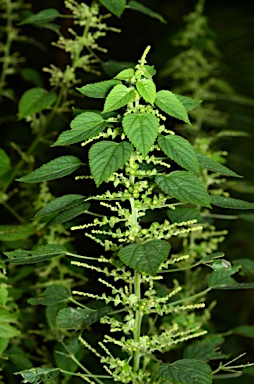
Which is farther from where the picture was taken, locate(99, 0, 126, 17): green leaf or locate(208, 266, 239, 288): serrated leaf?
locate(99, 0, 126, 17): green leaf

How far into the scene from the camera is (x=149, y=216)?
48.3 inches

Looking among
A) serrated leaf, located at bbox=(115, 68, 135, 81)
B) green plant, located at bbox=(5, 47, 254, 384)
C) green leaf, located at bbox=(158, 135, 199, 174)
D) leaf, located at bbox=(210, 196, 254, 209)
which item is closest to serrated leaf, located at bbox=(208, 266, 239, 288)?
green plant, located at bbox=(5, 47, 254, 384)

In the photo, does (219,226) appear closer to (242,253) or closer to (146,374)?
(242,253)

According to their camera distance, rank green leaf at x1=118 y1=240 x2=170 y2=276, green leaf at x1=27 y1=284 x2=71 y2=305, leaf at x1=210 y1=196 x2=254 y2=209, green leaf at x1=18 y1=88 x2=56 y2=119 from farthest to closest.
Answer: green leaf at x1=18 y1=88 x2=56 y2=119
green leaf at x1=27 y1=284 x2=71 y2=305
leaf at x1=210 y1=196 x2=254 y2=209
green leaf at x1=118 y1=240 x2=170 y2=276

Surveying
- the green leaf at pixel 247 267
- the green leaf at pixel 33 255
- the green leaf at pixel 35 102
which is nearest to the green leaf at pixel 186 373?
the green leaf at pixel 33 255

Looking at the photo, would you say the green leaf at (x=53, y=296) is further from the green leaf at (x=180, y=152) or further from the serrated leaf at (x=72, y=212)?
the green leaf at (x=180, y=152)

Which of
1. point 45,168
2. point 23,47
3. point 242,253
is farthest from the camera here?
point 23,47

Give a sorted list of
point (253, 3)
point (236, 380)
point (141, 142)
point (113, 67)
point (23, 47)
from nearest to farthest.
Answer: point (141, 142)
point (113, 67)
point (236, 380)
point (23, 47)
point (253, 3)

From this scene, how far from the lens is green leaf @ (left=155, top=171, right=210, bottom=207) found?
33.0 inches

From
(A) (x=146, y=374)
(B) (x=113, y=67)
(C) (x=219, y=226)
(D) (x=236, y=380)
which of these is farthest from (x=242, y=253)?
(A) (x=146, y=374)

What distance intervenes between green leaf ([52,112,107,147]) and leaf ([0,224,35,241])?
36 cm

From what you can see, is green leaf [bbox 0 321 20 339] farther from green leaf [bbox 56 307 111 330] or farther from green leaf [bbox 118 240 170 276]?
green leaf [bbox 118 240 170 276]

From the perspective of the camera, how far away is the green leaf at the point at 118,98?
0.85 m

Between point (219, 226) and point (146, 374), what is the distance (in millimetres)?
1580
